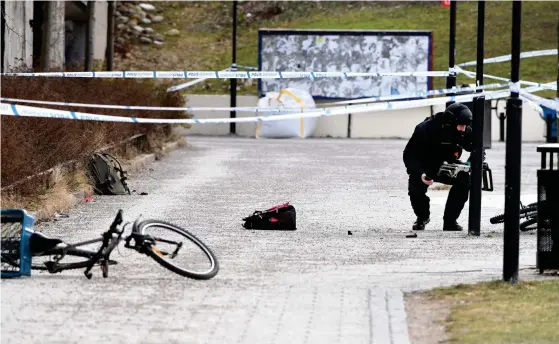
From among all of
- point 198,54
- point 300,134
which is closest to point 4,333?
point 300,134

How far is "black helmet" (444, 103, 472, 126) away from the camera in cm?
1405

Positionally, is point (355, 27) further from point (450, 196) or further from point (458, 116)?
point (458, 116)

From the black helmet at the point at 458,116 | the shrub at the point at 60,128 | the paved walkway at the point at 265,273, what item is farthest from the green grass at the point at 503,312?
the shrub at the point at 60,128

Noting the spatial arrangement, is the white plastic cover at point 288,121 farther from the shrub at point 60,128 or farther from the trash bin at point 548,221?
the trash bin at point 548,221

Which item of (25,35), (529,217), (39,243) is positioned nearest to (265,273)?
(39,243)

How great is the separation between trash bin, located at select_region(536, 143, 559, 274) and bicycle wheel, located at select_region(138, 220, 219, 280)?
253cm

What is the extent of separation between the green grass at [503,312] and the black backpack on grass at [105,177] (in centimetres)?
887

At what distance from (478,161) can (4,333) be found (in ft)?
22.9

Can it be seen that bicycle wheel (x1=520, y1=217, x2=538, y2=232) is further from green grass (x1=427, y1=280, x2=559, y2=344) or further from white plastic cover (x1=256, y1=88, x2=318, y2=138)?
white plastic cover (x1=256, y1=88, x2=318, y2=138)

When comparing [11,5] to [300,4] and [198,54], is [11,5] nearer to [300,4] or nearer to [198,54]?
[198,54]

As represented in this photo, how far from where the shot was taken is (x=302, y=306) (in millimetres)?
9266

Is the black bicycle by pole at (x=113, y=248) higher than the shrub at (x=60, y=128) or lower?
lower

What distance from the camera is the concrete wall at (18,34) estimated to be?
2684 centimetres

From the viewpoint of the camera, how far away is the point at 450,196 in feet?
47.5
